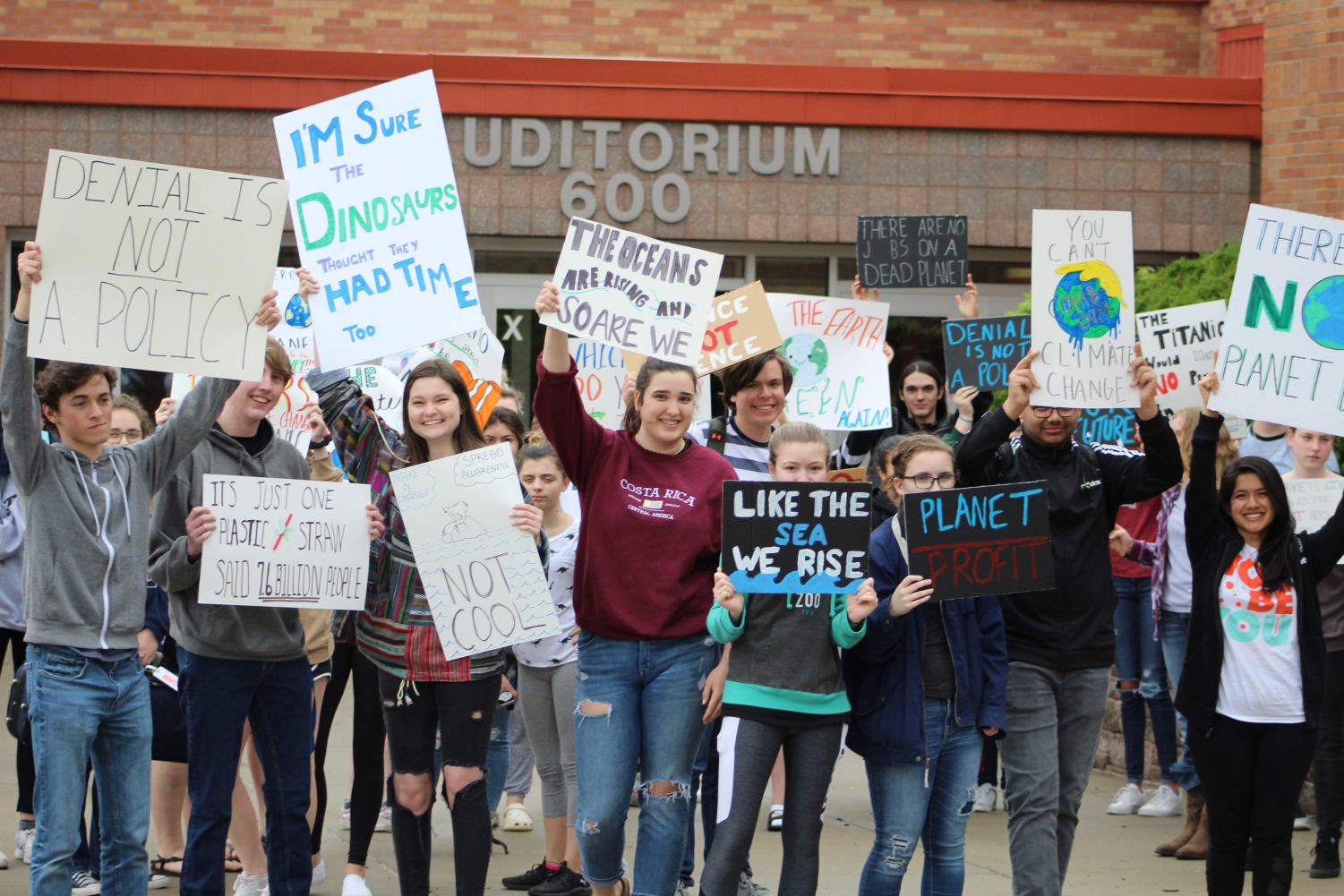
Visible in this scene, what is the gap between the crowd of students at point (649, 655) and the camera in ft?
14.3

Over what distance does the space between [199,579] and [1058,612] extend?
115 inches

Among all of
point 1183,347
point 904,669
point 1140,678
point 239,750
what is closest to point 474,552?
point 239,750

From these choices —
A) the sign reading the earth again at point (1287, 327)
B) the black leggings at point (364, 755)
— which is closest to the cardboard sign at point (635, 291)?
the black leggings at point (364, 755)

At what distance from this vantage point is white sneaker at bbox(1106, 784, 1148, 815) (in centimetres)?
719

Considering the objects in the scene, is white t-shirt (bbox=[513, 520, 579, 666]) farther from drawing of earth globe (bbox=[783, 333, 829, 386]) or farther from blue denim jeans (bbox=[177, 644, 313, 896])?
drawing of earth globe (bbox=[783, 333, 829, 386])

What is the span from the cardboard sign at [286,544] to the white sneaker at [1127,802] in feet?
14.1

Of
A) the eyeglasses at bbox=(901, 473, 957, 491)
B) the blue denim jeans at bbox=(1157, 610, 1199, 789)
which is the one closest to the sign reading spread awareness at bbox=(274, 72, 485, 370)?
the eyeglasses at bbox=(901, 473, 957, 491)

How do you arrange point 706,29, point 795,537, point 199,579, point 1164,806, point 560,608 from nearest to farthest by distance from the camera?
point 795,537 → point 199,579 → point 560,608 → point 1164,806 → point 706,29

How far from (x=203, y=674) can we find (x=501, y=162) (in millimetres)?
7700

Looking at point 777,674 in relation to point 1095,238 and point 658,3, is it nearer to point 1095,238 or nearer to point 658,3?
point 1095,238

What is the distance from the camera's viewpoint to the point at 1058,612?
16.2ft

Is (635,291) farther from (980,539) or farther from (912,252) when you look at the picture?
(912,252)

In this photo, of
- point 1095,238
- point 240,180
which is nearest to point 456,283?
point 240,180

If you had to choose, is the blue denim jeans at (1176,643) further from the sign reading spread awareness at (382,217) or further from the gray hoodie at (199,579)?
the gray hoodie at (199,579)
